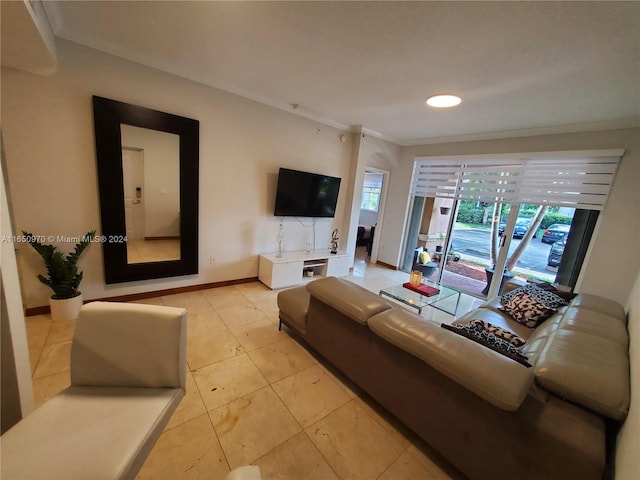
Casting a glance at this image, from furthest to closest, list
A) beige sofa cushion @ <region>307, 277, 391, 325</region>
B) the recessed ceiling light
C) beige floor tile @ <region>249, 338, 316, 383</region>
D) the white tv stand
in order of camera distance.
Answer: the white tv stand → the recessed ceiling light → beige floor tile @ <region>249, 338, 316, 383</region> → beige sofa cushion @ <region>307, 277, 391, 325</region>

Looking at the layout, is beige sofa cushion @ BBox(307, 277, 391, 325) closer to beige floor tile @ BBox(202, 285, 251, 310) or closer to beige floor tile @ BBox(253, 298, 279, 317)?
beige floor tile @ BBox(253, 298, 279, 317)

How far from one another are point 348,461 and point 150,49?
3.55 meters

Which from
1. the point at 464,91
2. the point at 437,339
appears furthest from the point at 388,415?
the point at 464,91

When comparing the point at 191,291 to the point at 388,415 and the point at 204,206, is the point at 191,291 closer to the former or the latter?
the point at 204,206

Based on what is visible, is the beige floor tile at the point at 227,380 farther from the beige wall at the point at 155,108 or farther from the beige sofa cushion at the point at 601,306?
the beige sofa cushion at the point at 601,306

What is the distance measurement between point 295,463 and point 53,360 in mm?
1957

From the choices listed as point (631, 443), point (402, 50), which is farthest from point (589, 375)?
point (402, 50)

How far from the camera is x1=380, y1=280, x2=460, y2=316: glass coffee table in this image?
276 centimetres

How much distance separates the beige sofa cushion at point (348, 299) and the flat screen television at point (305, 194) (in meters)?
1.92

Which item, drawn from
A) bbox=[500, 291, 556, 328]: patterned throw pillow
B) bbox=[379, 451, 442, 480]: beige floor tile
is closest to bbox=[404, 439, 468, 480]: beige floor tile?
bbox=[379, 451, 442, 480]: beige floor tile

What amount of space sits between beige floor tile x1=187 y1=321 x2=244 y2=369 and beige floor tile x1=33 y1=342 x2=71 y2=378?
0.83 metres

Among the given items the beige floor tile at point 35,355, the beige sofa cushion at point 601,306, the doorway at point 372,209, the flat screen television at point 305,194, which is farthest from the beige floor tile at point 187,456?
the doorway at point 372,209

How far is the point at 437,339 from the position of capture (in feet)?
4.22

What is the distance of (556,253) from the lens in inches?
132
